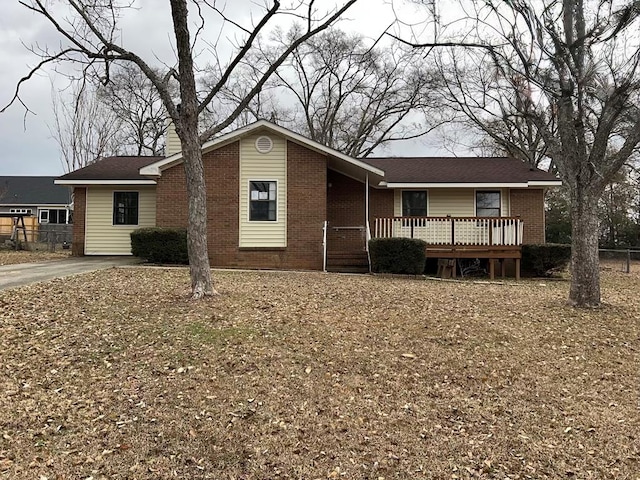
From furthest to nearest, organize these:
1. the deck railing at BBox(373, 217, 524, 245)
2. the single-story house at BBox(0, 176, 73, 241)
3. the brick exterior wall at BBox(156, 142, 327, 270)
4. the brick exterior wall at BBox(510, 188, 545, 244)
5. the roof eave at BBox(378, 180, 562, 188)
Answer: the single-story house at BBox(0, 176, 73, 241) → the brick exterior wall at BBox(510, 188, 545, 244) → the roof eave at BBox(378, 180, 562, 188) → the brick exterior wall at BBox(156, 142, 327, 270) → the deck railing at BBox(373, 217, 524, 245)

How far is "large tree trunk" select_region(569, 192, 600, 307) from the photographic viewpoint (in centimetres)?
841

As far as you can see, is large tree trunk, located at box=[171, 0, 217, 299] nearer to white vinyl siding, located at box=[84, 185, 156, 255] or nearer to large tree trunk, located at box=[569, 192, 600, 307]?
large tree trunk, located at box=[569, 192, 600, 307]

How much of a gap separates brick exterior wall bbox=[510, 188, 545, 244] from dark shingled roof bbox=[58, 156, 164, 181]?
42.9 ft

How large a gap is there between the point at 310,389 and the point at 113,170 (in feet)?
51.9

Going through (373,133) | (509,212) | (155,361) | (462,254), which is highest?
(373,133)

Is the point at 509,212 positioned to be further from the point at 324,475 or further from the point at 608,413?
the point at 324,475

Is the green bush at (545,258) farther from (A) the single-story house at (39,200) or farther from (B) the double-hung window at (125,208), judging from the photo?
(A) the single-story house at (39,200)

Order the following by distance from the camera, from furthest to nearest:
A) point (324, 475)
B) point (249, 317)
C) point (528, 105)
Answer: point (528, 105) → point (249, 317) → point (324, 475)

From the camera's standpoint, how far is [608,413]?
4.59 m

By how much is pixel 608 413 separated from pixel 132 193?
16.4m

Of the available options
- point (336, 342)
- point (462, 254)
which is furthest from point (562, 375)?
point (462, 254)

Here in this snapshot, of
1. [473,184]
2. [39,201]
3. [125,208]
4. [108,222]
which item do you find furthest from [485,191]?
[39,201]

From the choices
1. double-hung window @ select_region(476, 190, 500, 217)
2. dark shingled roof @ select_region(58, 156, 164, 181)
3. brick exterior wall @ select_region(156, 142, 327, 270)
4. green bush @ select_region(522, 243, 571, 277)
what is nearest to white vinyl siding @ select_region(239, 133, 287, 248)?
brick exterior wall @ select_region(156, 142, 327, 270)

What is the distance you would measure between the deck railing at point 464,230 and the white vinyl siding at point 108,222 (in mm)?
8622
